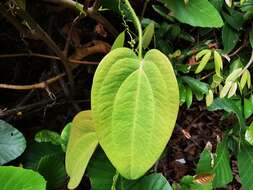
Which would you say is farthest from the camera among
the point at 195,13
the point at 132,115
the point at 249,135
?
the point at 249,135

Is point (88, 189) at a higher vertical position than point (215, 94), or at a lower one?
lower

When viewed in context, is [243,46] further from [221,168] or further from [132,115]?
[132,115]

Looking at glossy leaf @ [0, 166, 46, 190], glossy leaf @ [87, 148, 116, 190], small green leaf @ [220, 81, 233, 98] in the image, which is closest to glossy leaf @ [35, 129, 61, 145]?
glossy leaf @ [87, 148, 116, 190]

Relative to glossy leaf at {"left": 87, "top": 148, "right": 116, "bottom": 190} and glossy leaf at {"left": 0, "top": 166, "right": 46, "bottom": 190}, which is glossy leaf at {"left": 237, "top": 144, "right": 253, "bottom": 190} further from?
glossy leaf at {"left": 0, "top": 166, "right": 46, "bottom": 190}

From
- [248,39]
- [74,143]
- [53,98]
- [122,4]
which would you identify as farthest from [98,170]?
[248,39]

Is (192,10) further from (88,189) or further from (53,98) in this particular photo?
(88,189)

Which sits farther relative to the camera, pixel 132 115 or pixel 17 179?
pixel 17 179

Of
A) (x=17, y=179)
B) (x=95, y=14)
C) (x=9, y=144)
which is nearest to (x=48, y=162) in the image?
(x=9, y=144)
